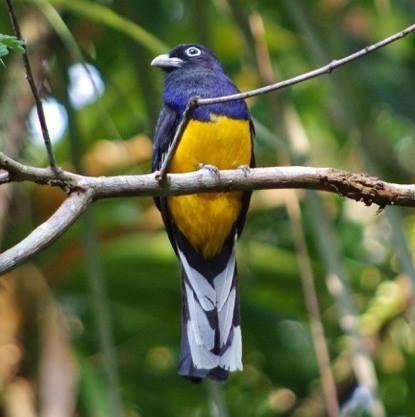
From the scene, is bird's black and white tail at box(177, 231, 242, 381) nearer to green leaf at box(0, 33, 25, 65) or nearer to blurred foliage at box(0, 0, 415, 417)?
blurred foliage at box(0, 0, 415, 417)

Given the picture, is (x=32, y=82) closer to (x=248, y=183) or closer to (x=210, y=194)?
(x=248, y=183)

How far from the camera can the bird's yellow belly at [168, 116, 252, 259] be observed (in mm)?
3803

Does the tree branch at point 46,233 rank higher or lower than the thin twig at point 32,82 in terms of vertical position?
lower

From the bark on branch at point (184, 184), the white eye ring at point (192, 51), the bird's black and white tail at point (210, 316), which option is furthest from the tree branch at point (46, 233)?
the white eye ring at point (192, 51)

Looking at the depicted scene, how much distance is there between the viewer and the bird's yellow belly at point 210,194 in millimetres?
3803

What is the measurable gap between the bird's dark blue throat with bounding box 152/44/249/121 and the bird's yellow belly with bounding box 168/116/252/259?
0.08 meters

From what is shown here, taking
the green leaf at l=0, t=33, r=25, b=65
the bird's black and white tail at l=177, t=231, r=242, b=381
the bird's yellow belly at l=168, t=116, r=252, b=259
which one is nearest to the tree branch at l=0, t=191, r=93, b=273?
the green leaf at l=0, t=33, r=25, b=65

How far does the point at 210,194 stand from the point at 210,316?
432 mm

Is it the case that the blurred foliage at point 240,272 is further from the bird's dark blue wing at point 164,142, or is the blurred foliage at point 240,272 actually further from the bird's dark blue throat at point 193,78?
the bird's dark blue wing at point 164,142

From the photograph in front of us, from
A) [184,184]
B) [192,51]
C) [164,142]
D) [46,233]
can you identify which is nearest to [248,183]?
[184,184]

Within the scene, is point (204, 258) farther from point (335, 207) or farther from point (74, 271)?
point (335, 207)

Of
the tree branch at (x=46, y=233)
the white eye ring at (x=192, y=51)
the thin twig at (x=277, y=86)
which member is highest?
the white eye ring at (x=192, y=51)

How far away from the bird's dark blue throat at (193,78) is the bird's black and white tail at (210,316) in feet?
1.52

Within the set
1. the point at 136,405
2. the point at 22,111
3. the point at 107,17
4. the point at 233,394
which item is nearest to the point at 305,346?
the point at 233,394
